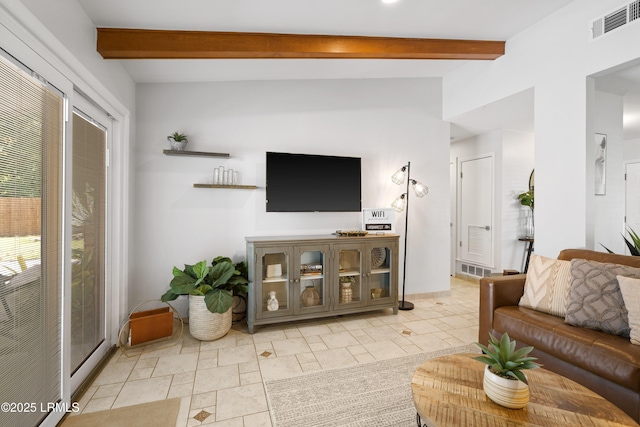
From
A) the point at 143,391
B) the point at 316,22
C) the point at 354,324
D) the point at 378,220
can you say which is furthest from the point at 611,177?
the point at 143,391

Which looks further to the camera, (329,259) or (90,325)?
(329,259)

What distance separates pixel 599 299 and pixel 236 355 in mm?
2596

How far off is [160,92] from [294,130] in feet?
4.73

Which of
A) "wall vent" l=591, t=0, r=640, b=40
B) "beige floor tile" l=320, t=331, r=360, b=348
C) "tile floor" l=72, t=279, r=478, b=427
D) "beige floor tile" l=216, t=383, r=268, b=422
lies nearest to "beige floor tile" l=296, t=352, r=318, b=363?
"tile floor" l=72, t=279, r=478, b=427

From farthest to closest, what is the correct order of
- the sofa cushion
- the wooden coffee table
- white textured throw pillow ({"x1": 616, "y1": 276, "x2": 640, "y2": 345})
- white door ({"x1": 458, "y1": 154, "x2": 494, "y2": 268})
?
white door ({"x1": 458, "y1": 154, "x2": 494, "y2": 268}), white textured throw pillow ({"x1": 616, "y1": 276, "x2": 640, "y2": 345}), the sofa cushion, the wooden coffee table

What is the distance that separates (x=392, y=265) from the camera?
352 centimetres

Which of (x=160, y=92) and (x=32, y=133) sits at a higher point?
(x=160, y=92)

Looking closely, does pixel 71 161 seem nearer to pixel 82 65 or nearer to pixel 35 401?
pixel 82 65

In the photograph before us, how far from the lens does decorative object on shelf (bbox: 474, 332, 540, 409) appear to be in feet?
3.92

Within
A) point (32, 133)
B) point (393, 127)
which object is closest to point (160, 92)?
point (32, 133)

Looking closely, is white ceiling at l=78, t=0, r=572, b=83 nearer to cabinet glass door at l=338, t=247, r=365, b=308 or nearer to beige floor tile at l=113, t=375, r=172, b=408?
cabinet glass door at l=338, t=247, r=365, b=308

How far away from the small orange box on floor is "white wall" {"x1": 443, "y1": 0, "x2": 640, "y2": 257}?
349 cm

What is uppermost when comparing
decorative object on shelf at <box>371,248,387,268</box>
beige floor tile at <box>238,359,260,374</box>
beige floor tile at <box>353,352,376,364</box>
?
decorative object on shelf at <box>371,248,387,268</box>

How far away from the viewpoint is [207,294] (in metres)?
2.72
